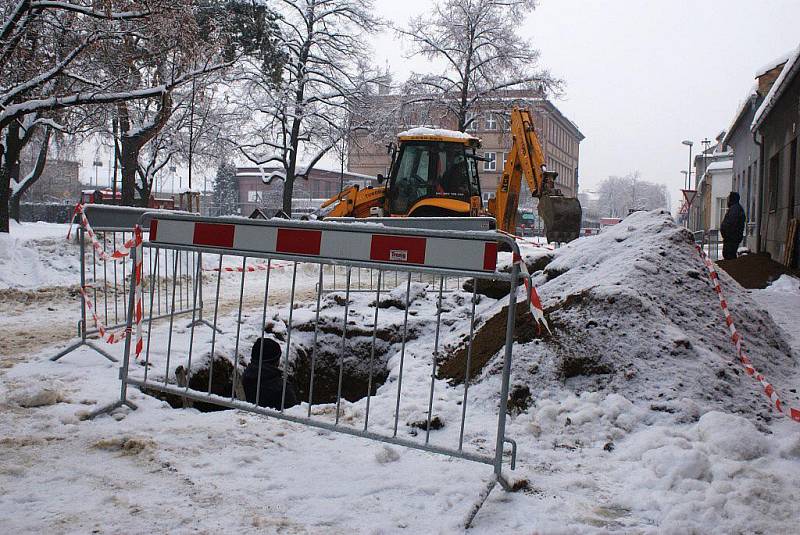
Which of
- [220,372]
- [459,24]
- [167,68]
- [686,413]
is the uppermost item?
[459,24]

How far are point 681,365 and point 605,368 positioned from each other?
53 centimetres

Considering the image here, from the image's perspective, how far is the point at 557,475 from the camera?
375 cm

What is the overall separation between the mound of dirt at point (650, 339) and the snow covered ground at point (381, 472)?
127mm

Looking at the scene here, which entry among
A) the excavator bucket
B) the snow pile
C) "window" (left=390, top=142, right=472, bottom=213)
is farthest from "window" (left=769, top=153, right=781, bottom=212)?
the snow pile

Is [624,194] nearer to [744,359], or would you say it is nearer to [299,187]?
[299,187]

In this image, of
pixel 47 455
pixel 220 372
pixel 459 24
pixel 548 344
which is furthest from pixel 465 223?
pixel 459 24

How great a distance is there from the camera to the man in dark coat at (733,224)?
15859 millimetres

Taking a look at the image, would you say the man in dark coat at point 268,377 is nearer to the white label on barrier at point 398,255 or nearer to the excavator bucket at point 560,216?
the white label on barrier at point 398,255

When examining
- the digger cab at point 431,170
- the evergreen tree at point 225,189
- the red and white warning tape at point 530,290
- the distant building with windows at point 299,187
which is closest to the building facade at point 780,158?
the digger cab at point 431,170

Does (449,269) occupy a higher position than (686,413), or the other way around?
(449,269)

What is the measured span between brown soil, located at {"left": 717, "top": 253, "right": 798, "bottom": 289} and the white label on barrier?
10006 mm

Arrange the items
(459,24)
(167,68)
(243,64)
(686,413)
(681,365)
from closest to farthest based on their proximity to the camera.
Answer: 1. (686,413)
2. (681,365)
3. (167,68)
4. (243,64)
5. (459,24)

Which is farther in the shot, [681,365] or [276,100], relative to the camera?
[276,100]

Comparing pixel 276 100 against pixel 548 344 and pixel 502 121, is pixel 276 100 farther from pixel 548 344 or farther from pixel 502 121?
pixel 548 344
